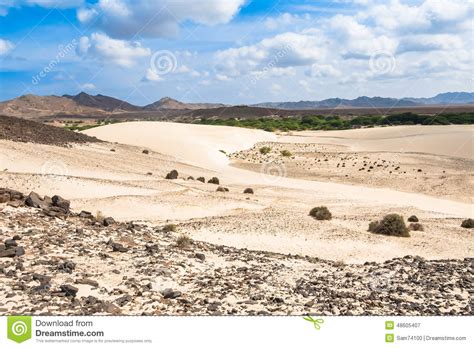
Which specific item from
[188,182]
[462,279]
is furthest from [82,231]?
[188,182]

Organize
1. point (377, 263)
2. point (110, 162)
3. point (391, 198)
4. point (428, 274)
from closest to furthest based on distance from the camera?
point (428, 274), point (377, 263), point (391, 198), point (110, 162)

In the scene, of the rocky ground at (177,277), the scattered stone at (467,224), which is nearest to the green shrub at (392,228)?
the scattered stone at (467,224)

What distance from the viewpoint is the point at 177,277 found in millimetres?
12133

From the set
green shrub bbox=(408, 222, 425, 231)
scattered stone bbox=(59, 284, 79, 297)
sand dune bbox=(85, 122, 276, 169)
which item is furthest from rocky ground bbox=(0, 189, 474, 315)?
sand dune bbox=(85, 122, 276, 169)

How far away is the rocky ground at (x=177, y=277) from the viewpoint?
1009 centimetres

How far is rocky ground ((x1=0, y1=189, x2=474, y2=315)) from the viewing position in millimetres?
10094

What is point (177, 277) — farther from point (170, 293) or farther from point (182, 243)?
point (182, 243)

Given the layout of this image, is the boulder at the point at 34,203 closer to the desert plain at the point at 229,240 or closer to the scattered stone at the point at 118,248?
the desert plain at the point at 229,240

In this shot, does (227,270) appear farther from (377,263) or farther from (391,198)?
(391,198)

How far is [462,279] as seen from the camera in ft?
45.9

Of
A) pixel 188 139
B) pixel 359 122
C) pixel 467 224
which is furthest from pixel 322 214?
pixel 359 122

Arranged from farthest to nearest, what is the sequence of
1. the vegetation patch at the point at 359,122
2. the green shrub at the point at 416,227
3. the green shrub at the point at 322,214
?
the vegetation patch at the point at 359,122, the green shrub at the point at 322,214, the green shrub at the point at 416,227

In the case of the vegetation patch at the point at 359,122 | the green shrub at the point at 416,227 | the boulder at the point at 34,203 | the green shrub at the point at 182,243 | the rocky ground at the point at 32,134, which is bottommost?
the green shrub at the point at 416,227

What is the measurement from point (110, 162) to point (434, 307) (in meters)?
29.2
